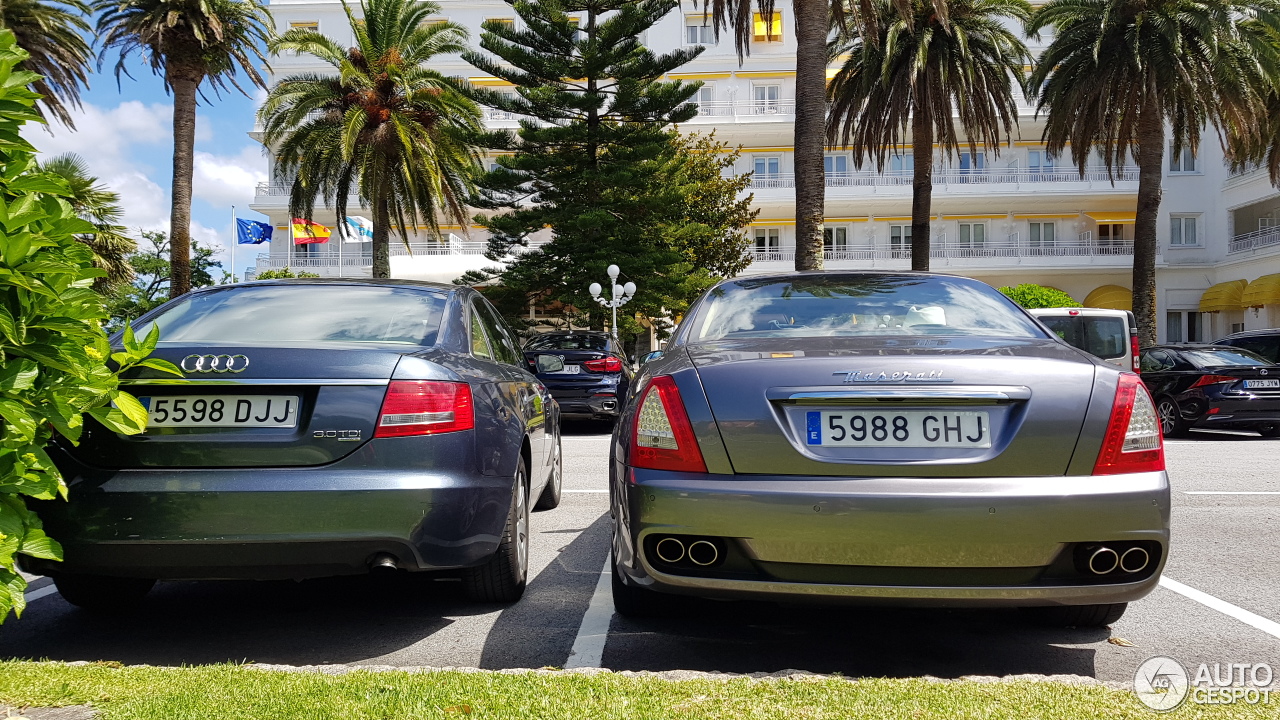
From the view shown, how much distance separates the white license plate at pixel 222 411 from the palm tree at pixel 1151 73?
2223 cm

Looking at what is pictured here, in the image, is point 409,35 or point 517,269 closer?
point 409,35

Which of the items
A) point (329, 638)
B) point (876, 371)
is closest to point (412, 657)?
point (329, 638)

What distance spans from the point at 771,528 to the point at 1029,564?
0.76 m

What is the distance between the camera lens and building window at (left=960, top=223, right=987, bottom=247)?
145ft

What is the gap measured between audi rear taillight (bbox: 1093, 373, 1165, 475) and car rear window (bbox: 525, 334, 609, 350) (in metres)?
12.1

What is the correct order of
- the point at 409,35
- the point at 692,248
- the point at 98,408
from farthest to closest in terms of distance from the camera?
the point at 692,248
the point at 409,35
the point at 98,408

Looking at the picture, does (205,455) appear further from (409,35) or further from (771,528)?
(409,35)

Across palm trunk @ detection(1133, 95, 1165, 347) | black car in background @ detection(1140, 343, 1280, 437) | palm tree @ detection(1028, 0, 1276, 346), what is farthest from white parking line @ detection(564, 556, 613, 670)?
palm trunk @ detection(1133, 95, 1165, 347)

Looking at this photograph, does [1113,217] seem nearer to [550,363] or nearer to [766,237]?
[766,237]

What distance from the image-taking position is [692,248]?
3222 cm

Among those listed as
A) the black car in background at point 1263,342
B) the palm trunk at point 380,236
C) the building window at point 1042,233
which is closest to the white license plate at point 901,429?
the black car in background at point 1263,342

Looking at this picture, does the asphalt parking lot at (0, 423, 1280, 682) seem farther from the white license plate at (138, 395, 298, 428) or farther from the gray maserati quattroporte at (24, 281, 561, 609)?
the white license plate at (138, 395, 298, 428)

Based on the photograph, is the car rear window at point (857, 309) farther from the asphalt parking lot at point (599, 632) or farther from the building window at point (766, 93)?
the building window at point (766, 93)

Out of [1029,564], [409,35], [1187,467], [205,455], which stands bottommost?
[1187,467]
